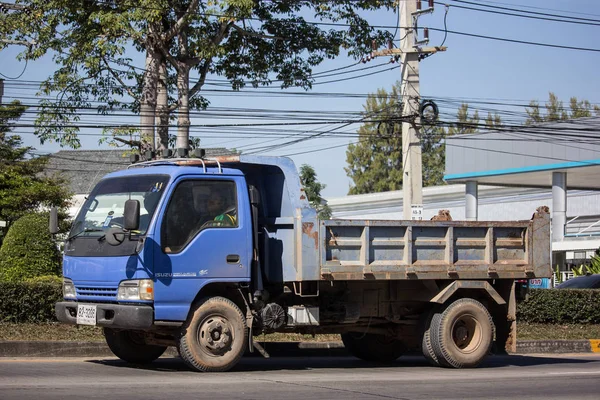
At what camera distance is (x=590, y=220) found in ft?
133

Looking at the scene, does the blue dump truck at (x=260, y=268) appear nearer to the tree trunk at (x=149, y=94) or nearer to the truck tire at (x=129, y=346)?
the truck tire at (x=129, y=346)

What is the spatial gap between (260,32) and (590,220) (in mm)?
25109

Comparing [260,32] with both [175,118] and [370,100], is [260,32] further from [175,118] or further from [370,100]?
[370,100]

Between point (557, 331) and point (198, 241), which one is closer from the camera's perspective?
point (198, 241)

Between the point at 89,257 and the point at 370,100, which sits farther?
the point at 370,100

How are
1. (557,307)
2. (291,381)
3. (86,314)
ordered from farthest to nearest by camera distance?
(557,307)
(86,314)
(291,381)

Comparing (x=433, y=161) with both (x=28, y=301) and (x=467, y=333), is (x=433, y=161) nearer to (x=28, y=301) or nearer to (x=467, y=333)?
(x=28, y=301)

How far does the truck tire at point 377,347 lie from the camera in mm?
13602

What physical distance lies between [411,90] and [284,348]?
8899mm

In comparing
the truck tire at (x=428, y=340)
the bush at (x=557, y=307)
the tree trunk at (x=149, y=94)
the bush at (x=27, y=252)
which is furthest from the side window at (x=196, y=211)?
the bush at (x=557, y=307)

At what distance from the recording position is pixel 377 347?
13.6 meters

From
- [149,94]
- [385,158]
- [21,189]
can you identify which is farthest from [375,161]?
[149,94]

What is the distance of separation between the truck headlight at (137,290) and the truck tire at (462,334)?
163 inches

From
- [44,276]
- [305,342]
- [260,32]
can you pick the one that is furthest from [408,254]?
[260,32]
